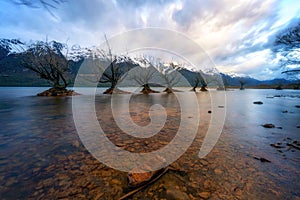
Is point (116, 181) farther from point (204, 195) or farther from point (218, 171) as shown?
point (218, 171)

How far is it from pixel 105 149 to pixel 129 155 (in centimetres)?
64

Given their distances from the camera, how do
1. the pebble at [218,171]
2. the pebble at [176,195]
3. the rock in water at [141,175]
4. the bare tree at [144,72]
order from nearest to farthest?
the pebble at [176,195] < the rock in water at [141,175] < the pebble at [218,171] < the bare tree at [144,72]

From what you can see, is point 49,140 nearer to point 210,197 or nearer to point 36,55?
point 210,197

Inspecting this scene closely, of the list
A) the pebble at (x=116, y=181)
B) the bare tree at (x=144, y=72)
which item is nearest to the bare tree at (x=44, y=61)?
the bare tree at (x=144, y=72)

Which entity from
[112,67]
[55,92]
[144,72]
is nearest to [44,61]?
[55,92]

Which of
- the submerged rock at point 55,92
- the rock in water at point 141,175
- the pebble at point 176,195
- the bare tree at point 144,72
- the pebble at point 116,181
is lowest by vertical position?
the submerged rock at point 55,92

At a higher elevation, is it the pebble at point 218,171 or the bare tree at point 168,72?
the bare tree at point 168,72

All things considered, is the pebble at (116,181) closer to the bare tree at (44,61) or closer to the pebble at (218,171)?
the pebble at (218,171)

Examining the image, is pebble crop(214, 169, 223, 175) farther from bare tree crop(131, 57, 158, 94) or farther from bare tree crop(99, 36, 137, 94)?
bare tree crop(131, 57, 158, 94)

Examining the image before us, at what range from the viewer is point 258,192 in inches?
67.9

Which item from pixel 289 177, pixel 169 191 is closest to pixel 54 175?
pixel 169 191

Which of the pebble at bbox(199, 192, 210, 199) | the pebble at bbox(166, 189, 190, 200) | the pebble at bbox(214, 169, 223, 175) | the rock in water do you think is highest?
the rock in water

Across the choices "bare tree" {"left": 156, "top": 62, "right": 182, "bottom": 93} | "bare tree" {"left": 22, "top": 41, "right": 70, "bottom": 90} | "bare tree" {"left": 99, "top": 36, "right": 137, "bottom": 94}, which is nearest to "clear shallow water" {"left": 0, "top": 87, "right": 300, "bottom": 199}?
"bare tree" {"left": 22, "top": 41, "right": 70, "bottom": 90}

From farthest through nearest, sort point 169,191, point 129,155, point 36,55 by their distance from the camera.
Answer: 1. point 36,55
2. point 129,155
3. point 169,191
